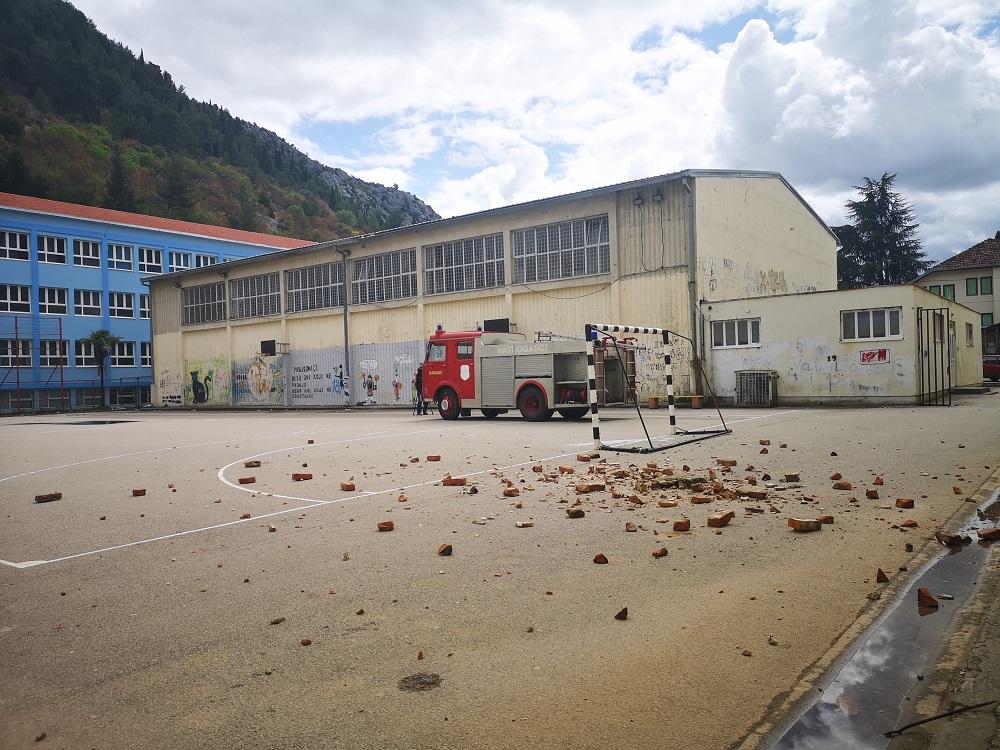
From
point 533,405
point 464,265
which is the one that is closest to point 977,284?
point 464,265

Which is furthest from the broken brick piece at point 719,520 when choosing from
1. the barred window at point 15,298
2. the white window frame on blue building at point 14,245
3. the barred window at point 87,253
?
the barred window at point 87,253

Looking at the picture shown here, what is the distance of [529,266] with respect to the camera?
31.5 meters

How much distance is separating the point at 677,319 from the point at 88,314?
48.1 meters

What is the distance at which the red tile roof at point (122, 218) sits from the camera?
53781mm

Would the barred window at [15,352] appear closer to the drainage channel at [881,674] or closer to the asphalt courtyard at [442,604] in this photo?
the asphalt courtyard at [442,604]

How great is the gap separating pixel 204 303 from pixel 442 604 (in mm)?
46428

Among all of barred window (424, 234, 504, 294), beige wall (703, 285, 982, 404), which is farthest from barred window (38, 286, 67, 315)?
beige wall (703, 285, 982, 404)

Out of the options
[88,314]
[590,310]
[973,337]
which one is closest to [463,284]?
[590,310]

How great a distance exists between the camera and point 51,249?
5484 centimetres

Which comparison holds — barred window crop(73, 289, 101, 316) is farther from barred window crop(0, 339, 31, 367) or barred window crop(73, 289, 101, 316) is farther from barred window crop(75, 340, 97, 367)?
barred window crop(0, 339, 31, 367)

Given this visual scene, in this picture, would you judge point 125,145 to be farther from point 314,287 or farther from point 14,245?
point 314,287

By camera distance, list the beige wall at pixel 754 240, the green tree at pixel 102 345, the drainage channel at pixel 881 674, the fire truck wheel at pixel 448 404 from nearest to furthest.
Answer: the drainage channel at pixel 881 674, the fire truck wheel at pixel 448 404, the beige wall at pixel 754 240, the green tree at pixel 102 345

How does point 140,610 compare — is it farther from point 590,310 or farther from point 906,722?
point 590,310

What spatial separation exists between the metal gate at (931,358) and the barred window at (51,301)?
55.6 metres
